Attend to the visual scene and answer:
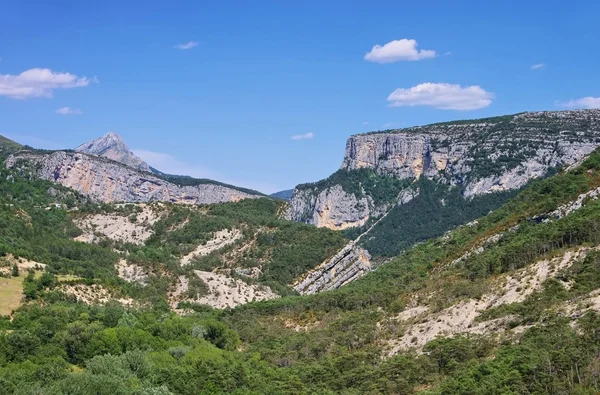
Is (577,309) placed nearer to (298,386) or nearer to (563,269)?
(563,269)

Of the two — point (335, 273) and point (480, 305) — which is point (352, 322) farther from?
point (335, 273)

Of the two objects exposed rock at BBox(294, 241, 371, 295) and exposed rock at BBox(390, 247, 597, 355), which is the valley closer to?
exposed rock at BBox(390, 247, 597, 355)

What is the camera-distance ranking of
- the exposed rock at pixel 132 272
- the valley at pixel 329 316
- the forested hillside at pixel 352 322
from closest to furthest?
1. the forested hillside at pixel 352 322
2. the valley at pixel 329 316
3. the exposed rock at pixel 132 272

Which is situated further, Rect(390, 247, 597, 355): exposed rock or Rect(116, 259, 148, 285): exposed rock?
Rect(116, 259, 148, 285): exposed rock

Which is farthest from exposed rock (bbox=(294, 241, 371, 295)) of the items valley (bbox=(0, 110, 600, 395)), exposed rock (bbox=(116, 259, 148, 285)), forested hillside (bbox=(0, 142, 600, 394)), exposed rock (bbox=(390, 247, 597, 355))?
exposed rock (bbox=(390, 247, 597, 355))

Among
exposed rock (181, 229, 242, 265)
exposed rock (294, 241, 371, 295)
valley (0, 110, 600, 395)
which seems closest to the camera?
valley (0, 110, 600, 395)

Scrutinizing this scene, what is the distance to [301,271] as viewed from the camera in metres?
128

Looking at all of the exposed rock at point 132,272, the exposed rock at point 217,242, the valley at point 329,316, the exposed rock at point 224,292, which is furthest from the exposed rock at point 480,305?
the exposed rock at point 217,242

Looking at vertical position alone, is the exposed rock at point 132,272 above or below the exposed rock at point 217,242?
below

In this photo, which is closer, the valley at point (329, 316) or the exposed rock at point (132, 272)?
the valley at point (329, 316)

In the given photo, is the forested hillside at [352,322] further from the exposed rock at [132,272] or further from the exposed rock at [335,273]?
the exposed rock at [335,273]

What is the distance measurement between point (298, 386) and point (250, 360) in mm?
10640

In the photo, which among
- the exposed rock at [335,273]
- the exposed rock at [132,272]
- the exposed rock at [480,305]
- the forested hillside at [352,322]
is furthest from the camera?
the exposed rock at [335,273]

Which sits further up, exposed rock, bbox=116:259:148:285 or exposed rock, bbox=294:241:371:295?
exposed rock, bbox=116:259:148:285
